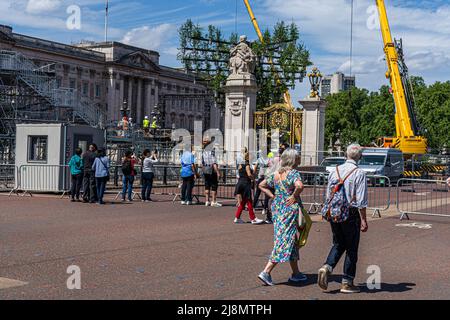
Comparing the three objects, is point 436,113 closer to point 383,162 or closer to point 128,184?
point 383,162

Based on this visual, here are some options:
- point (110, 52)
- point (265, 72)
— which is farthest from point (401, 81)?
point (110, 52)

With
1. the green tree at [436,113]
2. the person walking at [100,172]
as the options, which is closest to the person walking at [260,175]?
the person walking at [100,172]

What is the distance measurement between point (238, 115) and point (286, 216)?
24.5 meters

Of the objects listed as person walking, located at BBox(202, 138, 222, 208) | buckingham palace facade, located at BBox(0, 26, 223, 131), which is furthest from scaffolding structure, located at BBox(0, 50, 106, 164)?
buckingham palace facade, located at BBox(0, 26, 223, 131)

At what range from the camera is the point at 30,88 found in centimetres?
4316

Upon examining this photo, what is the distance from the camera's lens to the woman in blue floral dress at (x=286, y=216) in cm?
802

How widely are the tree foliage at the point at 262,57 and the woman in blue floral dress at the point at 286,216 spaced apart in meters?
44.2

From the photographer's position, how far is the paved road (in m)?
7.70

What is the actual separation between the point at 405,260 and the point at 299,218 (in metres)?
2.98

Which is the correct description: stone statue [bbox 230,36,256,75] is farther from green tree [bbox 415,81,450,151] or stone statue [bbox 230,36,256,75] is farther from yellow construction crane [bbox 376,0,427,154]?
green tree [bbox 415,81,450,151]

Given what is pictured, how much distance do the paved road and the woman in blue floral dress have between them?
0.93 feet
